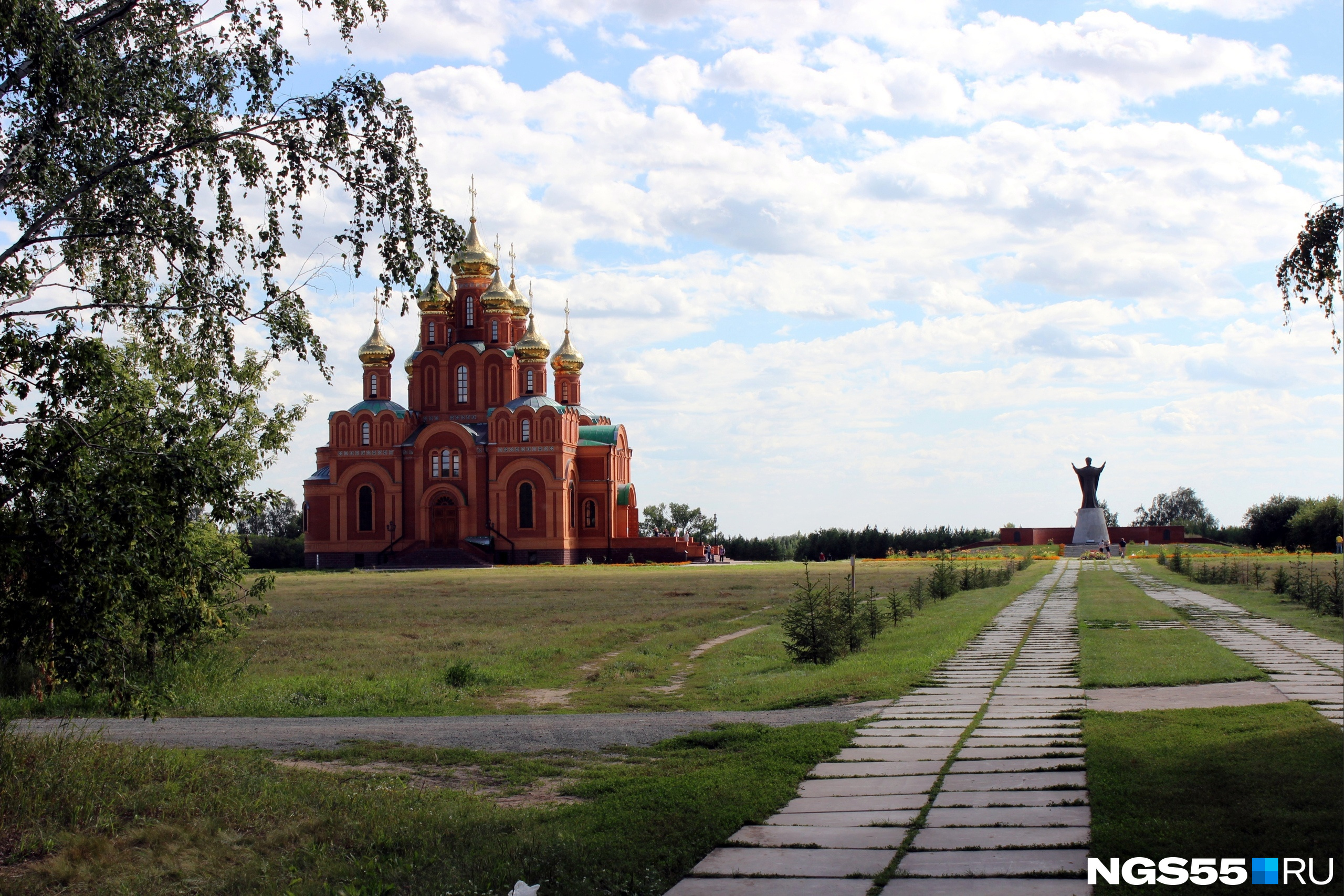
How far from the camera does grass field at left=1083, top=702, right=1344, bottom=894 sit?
5254 mm

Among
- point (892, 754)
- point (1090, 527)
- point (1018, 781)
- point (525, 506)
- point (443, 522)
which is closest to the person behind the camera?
point (1018, 781)

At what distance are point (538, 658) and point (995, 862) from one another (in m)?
12.5


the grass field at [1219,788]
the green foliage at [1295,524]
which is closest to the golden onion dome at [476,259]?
the green foliage at [1295,524]

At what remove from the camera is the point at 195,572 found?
366 inches

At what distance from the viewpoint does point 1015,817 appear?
6.18 metres

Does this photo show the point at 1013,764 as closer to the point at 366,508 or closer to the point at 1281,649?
the point at 1281,649

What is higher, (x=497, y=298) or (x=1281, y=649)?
(x=497, y=298)

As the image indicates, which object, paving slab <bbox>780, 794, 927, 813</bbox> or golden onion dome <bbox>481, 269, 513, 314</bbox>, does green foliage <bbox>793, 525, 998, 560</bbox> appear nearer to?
golden onion dome <bbox>481, 269, 513, 314</bbox>

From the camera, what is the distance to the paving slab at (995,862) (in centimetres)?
524

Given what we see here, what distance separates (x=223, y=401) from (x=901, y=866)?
7.10 m

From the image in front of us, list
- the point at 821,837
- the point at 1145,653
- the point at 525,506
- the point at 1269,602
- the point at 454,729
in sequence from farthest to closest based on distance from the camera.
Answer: the point at 525,506 < the point at 1269,602 < the point at 1145,653 < the point at 454,729 < the point at 821,837

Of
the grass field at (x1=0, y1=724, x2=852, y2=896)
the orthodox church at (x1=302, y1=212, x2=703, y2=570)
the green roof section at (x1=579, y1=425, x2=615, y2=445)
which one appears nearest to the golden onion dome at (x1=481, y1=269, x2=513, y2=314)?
the orthodox church at (x1=302, y1=212, x2=703, y2=570)

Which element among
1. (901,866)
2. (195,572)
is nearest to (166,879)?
(195,572)

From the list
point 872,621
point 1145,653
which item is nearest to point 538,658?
point 872,621
